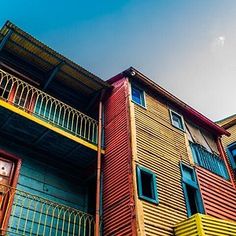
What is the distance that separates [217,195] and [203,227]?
4263 mm

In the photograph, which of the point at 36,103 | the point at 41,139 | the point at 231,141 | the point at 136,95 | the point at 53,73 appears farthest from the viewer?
the point at 231,141

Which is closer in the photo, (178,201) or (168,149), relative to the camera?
(178,201)

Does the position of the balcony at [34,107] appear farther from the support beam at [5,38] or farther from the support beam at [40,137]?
the support beam at [5,38]

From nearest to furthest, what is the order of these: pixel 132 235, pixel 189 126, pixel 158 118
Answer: pixel 132 235 → pixel 158 118 → pixel 189 126

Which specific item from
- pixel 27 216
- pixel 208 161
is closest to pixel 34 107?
pixel 27 216

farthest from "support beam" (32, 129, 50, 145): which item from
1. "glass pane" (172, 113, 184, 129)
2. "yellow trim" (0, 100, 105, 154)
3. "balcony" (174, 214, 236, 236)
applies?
"glass pane" (172, 113, 184, 129)

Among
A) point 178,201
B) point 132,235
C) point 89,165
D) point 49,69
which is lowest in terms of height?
point 132,235

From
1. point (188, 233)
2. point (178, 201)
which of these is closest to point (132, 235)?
point (188, 233)

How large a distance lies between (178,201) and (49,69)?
7473 millimetres

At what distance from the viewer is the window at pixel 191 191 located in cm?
1120

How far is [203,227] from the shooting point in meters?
8.67

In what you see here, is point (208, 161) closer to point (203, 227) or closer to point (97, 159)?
point (203, 227)

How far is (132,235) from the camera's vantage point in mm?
8445

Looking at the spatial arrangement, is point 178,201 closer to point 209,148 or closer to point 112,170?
point 112,170
